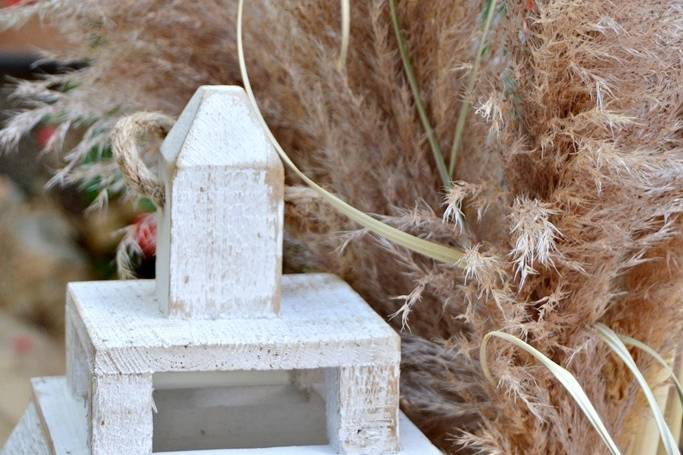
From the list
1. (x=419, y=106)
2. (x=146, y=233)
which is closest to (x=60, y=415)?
(x=146, y=233)

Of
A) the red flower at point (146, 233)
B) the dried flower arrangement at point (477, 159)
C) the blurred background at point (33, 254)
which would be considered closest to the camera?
the dried flower arrangement at point (477, 159)

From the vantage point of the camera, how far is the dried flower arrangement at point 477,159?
2.39 ft

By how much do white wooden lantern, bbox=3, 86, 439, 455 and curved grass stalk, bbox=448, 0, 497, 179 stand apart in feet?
0.50

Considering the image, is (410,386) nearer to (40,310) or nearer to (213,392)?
(213,392)

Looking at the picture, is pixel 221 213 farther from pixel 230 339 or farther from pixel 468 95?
pixel 468 95

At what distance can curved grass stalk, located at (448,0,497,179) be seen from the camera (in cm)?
81

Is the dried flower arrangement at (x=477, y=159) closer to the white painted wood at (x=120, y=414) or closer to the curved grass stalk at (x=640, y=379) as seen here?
the curved grass stalk at (x=640, y=379)

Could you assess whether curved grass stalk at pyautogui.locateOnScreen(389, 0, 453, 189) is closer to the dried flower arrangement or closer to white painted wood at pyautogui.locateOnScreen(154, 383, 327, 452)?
the dried flower arrangement

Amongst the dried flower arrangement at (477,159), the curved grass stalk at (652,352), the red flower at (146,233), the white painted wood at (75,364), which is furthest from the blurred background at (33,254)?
the curved grass stalk at (652,352)

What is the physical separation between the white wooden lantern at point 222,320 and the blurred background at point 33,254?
1.09 m

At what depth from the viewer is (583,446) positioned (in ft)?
2.79

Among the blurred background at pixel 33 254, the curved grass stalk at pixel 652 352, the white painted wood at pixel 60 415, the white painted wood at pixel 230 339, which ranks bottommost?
the blurred background at pixel 33 254

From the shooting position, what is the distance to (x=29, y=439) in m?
0.94

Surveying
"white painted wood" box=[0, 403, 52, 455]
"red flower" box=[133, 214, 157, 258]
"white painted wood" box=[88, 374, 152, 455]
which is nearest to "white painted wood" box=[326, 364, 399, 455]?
"white painted wood" box=[88, 374, 152, 455]
